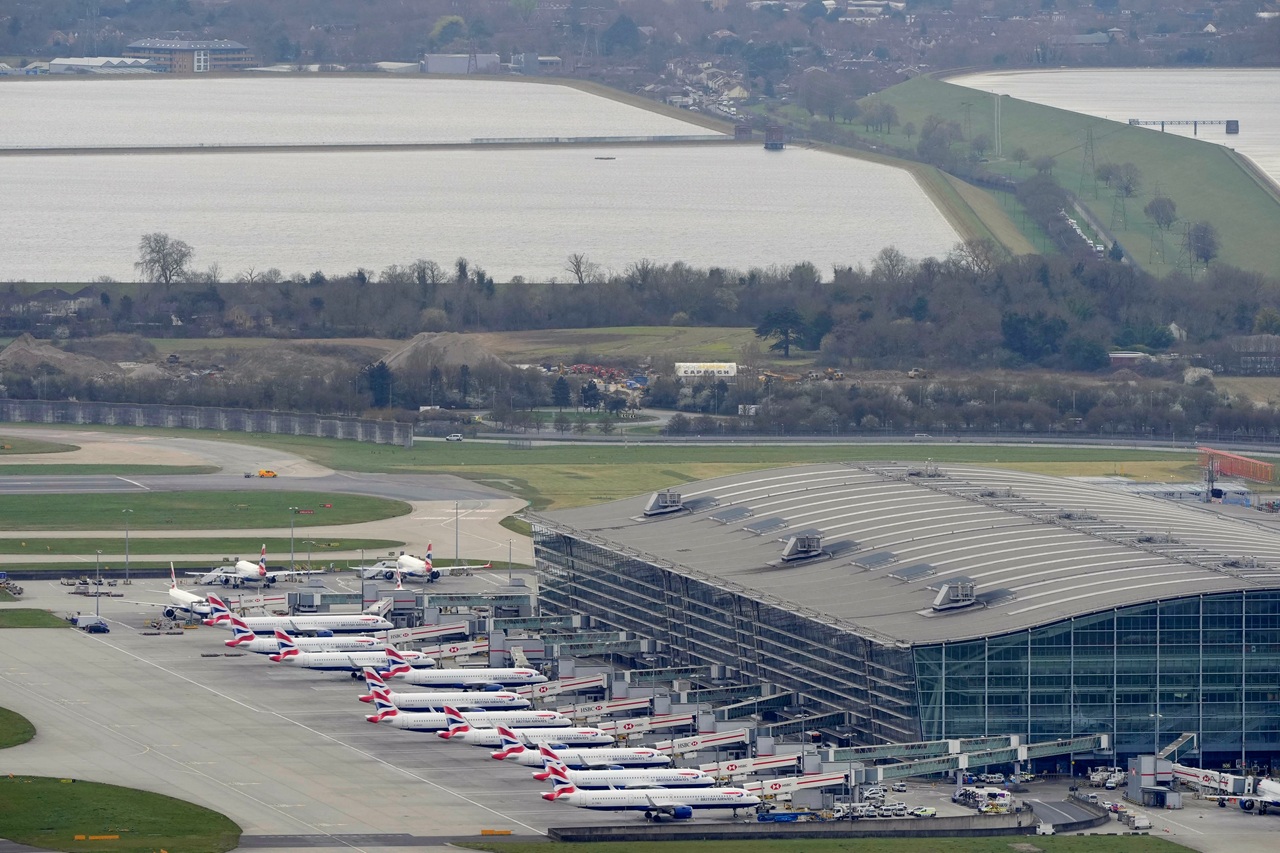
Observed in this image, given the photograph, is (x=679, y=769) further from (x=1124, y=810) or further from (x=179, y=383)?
(x=179, y=383)

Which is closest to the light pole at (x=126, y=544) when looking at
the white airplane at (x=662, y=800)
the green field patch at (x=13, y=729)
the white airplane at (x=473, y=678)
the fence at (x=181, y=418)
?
the white airplane at (x=473, y=678)

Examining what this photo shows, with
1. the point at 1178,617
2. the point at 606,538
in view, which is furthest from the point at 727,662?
the point at 1178,617

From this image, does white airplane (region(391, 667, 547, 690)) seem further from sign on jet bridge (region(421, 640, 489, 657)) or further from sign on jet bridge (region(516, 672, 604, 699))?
sign on jet bridge (region(421, 640, 489, 657))

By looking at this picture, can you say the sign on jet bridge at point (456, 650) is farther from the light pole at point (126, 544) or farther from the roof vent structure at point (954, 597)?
the roof vent structure at point (954, 597)

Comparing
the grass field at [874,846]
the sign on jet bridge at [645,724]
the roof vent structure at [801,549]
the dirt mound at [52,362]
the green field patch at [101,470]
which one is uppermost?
the dirt mound at [52,362]

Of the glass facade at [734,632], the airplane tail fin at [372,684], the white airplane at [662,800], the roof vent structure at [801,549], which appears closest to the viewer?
the white airplane at [662,800]

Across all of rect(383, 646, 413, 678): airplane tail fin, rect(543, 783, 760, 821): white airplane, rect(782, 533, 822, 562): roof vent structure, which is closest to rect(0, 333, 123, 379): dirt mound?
rect(383, 646, 413, 678): airplane tail fin

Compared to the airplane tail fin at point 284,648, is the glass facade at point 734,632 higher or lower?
higher
